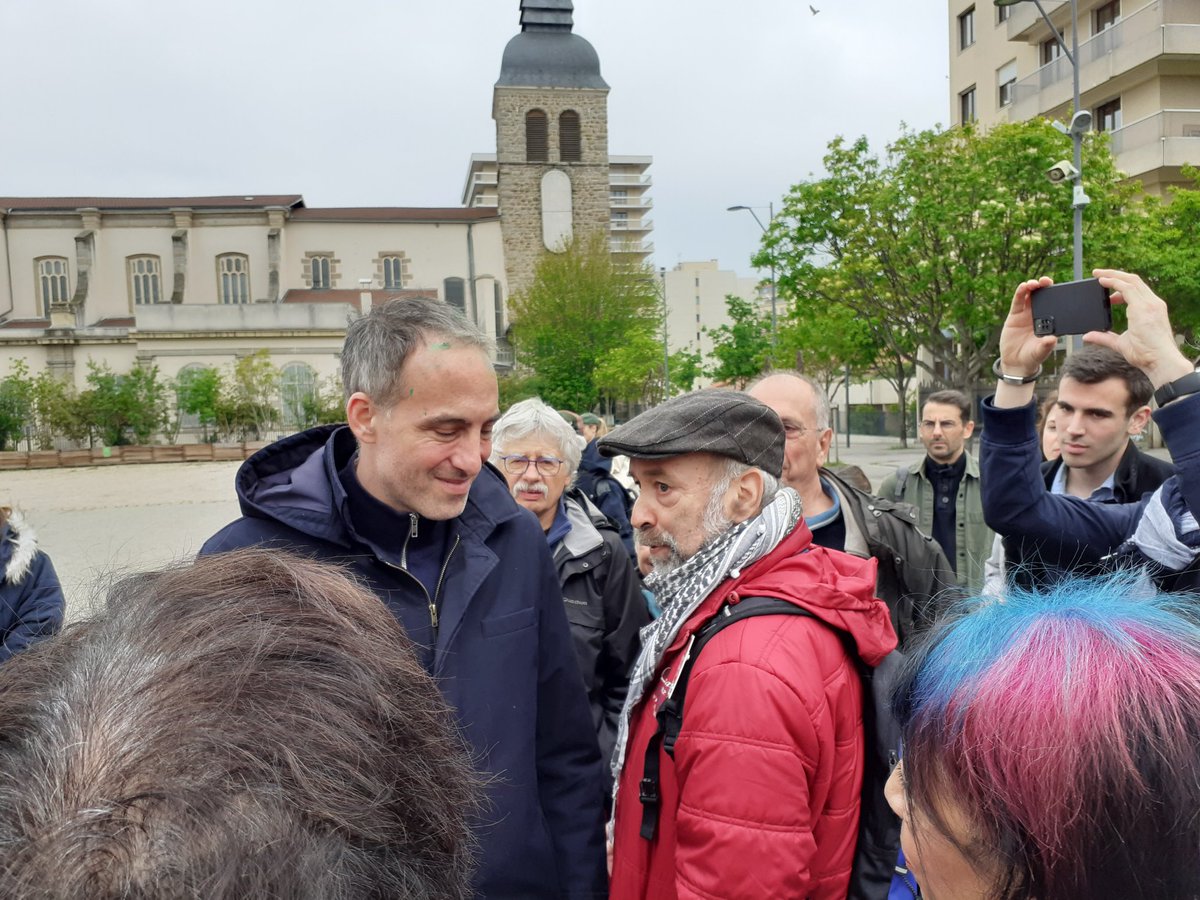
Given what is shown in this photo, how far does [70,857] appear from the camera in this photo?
74 centimetres

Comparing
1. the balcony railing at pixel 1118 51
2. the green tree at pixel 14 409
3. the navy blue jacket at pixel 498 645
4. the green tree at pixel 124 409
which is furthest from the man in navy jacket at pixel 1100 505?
→ the green tree at pixel 14 409

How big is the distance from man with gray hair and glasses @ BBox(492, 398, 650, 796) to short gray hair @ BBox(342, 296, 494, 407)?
3.22 feet

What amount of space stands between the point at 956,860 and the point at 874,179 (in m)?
24.5

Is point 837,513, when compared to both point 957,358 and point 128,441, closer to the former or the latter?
point 957,358

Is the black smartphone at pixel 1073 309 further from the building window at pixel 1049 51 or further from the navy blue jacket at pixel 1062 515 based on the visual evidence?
the building window at pixel 1049 51

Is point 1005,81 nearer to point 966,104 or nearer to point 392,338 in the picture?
point 966,104

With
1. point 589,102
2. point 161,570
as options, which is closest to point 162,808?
point 161,570

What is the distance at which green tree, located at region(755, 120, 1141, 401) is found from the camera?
22500 mm

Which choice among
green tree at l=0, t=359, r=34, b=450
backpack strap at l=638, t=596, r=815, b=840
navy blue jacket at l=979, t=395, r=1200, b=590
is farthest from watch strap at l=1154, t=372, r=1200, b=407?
green tree at l=0, t=359, r=34, b=450

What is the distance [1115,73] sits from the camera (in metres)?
29.7

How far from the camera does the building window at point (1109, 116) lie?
103 ft

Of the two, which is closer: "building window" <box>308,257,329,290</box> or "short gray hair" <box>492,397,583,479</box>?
"short gray hair" <box>492,397,583,479</box>

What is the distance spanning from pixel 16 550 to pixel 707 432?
8.65 feet

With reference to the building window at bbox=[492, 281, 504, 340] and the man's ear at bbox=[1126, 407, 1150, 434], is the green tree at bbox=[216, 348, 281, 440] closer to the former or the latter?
the building window at bbox=[492, 281, 504, 340]
